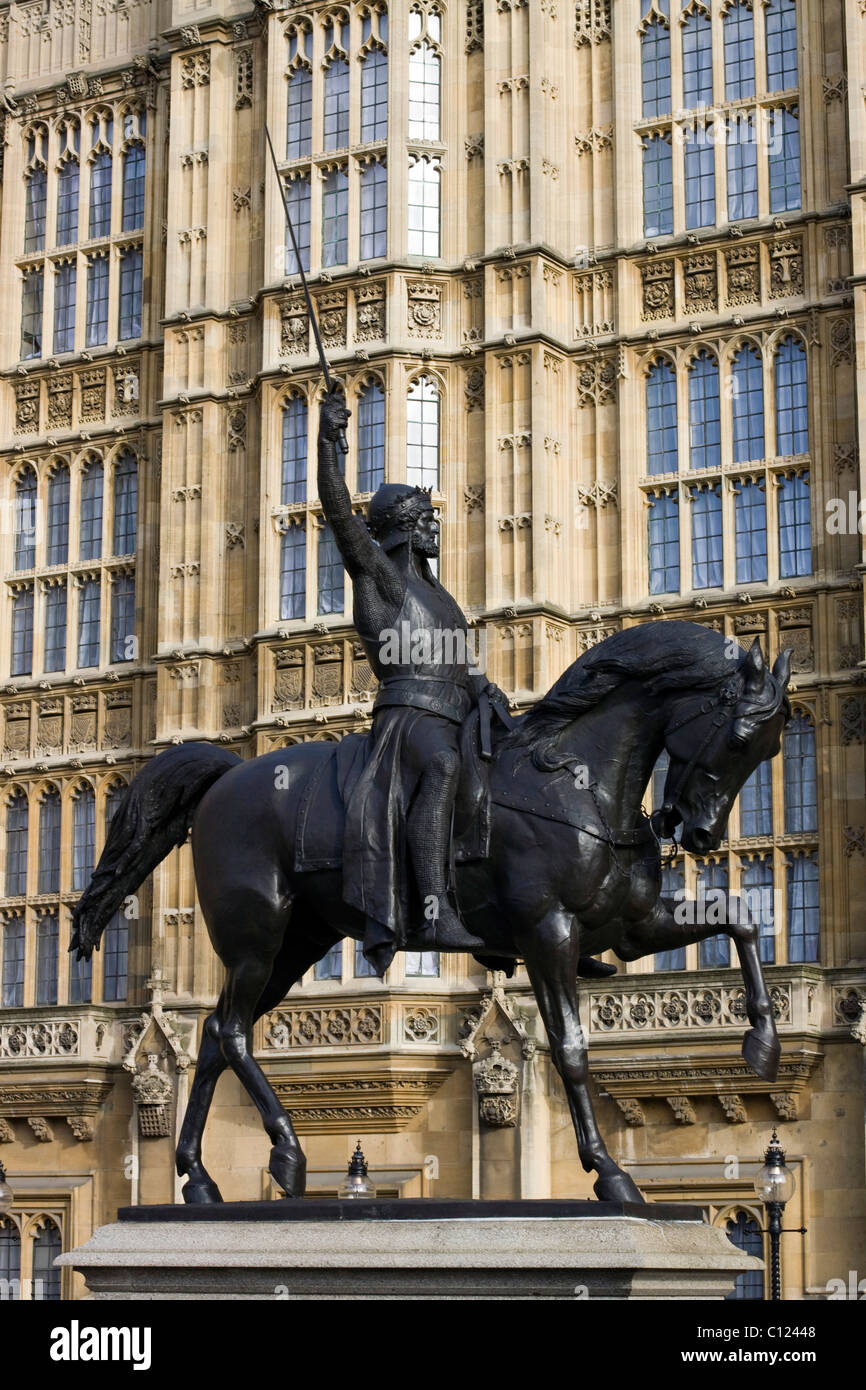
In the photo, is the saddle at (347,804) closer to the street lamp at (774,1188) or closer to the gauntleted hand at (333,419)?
the gauntleted hand at (333,419)

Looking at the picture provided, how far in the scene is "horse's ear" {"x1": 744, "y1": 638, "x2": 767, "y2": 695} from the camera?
10.3 meters

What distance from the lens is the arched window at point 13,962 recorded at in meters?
32.2

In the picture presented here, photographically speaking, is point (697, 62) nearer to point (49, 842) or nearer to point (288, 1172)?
point (49, 842)

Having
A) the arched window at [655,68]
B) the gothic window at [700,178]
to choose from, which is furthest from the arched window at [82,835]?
the arched window at [655,68]

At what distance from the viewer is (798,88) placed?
94.2ft

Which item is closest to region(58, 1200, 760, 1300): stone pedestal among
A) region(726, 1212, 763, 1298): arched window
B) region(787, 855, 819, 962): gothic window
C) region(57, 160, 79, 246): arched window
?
region(726, 1212, 763, 1298): arched window

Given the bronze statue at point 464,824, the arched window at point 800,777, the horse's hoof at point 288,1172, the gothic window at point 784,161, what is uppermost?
the gothic window at point 784,161

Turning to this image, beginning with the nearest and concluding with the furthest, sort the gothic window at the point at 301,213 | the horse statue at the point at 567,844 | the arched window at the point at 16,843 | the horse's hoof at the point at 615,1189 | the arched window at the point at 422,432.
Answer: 1. the horse's hoof at the point at 615,1189
2. the horse statue at the point at 567,844
3. the arched window at the point at 422,432
4. the gothic window at the point at 301,213
5. the arched window at the point at 16,843

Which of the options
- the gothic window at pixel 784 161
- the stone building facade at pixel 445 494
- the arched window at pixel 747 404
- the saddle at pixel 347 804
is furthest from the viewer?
the gothic window at pixel 784 161

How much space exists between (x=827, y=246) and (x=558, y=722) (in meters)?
18.6

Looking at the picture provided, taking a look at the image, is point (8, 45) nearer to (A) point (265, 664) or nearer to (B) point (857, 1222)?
(A) point (265, 664)

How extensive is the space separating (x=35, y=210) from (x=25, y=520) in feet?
17.2

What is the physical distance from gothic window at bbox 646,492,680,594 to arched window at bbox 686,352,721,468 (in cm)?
66

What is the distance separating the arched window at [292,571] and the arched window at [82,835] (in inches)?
176
